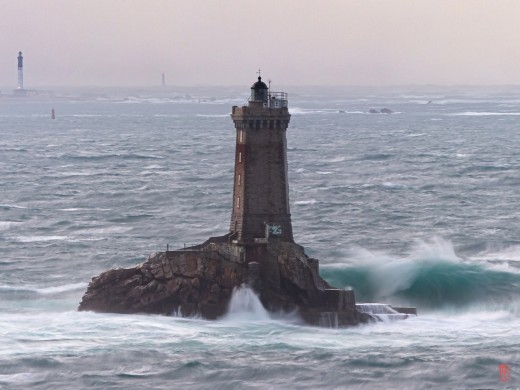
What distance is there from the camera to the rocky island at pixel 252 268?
60188 millimetres

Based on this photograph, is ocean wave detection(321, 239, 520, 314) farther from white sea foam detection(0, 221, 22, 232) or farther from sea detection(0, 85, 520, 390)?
white sea foam detection(0, 221, 22, 232)

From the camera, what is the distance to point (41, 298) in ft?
216

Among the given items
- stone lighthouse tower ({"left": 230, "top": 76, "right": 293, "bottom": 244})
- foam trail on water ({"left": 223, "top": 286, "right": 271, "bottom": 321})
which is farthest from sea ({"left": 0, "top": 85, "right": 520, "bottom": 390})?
stone lighthouse tower ({"left": 230, "top": 76, "right": 293, "bottom": 244})

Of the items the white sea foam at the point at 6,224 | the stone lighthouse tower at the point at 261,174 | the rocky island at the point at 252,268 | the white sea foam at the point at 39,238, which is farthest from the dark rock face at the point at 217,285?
the white sea foam at the point at 6,224

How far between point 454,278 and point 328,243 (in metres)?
11.9

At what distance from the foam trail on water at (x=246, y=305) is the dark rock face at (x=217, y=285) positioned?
22cm

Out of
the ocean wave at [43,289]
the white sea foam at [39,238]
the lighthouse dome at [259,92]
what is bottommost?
the white sea foam at [39,238]

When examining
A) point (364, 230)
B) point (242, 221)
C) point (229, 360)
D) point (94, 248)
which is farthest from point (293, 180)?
point (229, 360)

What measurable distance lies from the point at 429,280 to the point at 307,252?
9398 millimetres

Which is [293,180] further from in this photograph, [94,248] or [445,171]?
A: [94,248]

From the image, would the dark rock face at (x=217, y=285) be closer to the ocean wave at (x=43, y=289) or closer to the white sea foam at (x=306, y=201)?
the ocean wave at (x=43, y=289)

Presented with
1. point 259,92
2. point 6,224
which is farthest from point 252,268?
point 6,224

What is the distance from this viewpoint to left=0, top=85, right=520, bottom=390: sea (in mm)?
51469

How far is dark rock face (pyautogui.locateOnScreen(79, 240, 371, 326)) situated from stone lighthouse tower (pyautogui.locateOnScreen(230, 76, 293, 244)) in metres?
0.91
